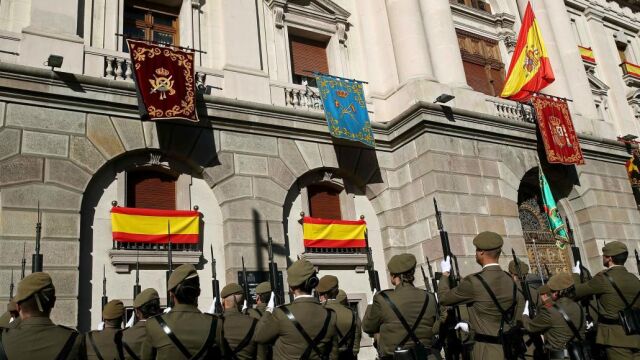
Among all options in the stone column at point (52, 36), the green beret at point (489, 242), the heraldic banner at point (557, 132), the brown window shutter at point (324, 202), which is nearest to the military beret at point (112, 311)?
the green beret at point (489, 242)

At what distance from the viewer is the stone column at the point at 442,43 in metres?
15.9

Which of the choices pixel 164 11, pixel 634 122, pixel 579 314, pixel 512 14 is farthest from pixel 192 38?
pixel 634 122

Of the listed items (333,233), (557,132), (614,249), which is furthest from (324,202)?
(614,249)

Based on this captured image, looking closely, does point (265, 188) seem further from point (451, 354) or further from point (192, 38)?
point (451, 354)

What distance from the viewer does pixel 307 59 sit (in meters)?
15.9

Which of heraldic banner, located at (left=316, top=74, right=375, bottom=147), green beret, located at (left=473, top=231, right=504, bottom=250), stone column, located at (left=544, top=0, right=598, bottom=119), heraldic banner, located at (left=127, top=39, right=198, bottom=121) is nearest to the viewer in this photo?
green beret, located at (left=473, top=231, right=504, bottom=250)

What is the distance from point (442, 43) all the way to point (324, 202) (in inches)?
234

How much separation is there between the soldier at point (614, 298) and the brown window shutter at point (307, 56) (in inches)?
399

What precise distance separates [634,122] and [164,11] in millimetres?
20380

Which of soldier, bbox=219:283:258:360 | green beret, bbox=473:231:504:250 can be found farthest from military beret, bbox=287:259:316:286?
green beret, bbox=473:231:504:250

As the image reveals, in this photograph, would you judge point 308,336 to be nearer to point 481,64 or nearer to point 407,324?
point 407,324

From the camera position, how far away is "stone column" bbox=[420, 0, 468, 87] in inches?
627

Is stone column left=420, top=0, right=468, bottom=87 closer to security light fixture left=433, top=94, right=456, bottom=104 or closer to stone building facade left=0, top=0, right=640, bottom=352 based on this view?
stone building facade left=0, top=0, right=640, bottom=352

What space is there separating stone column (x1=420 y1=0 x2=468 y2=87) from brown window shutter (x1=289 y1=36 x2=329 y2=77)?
310 centimetres
